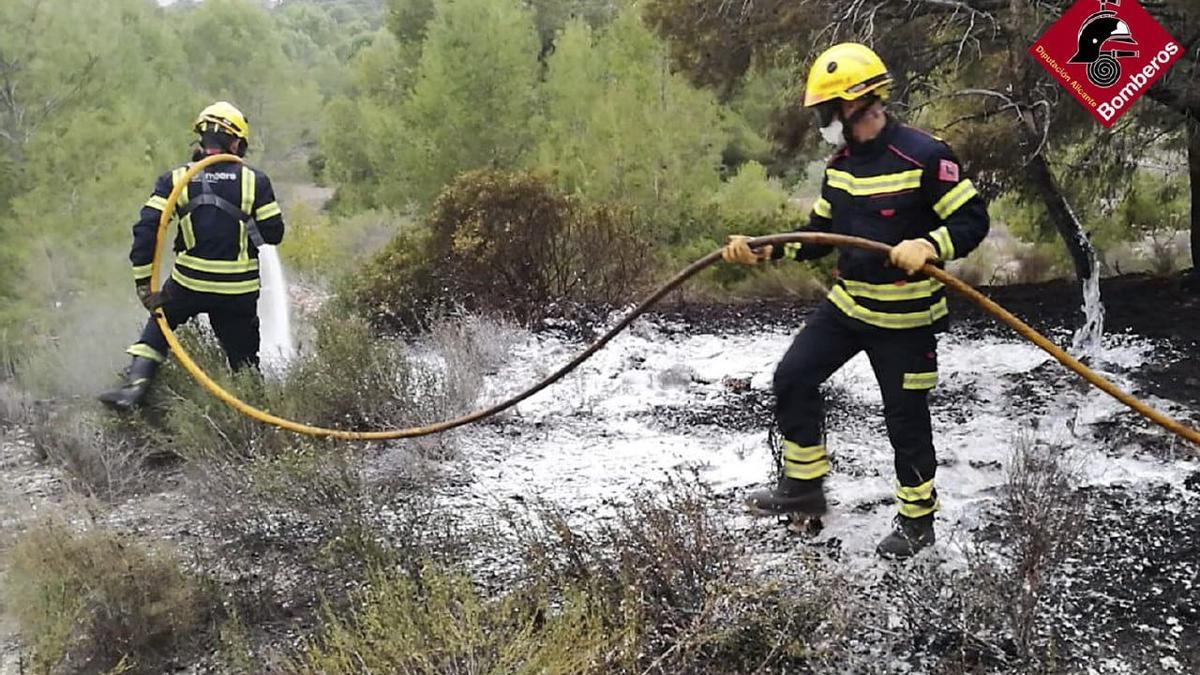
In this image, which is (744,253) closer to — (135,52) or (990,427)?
(990,427)

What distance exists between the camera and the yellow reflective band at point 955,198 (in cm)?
297

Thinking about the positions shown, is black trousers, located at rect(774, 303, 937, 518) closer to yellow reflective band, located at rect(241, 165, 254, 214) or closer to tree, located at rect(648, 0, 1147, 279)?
tree, located at rect(648, 0, 1147, 279)

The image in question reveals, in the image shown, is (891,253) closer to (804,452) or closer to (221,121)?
(804,452)

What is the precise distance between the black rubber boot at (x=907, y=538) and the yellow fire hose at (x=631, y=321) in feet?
2.37

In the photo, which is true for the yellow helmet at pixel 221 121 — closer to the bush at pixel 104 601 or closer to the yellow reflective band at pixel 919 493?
the bush at pixel 104 601

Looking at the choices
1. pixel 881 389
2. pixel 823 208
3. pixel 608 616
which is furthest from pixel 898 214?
pixel 608 616

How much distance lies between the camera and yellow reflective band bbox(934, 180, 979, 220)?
9.76ft

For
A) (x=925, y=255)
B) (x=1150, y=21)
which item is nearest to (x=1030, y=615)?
(x=925, y=255)

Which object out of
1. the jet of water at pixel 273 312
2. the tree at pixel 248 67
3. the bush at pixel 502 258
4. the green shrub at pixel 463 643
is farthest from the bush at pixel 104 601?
the tree at pixel 248 67

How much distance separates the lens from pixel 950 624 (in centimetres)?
272

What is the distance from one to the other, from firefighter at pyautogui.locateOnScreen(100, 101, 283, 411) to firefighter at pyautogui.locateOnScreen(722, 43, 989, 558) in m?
2.68

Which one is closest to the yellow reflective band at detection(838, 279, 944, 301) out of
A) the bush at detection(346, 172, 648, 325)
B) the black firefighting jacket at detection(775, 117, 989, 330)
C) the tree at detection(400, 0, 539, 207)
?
the black firefighting jacket at detection(775, 117, 989, 330)

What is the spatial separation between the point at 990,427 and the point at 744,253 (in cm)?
209

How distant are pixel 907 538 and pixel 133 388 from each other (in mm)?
3616
